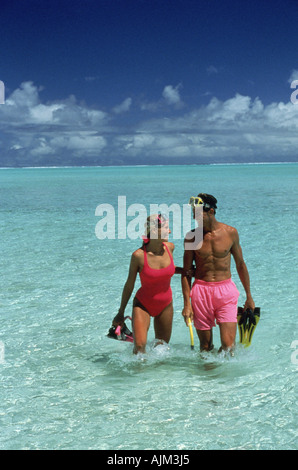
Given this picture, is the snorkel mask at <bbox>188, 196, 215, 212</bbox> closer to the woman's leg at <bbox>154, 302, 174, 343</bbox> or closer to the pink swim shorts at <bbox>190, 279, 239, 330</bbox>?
the pink swim shorts at <bbox>190, 279, 239, 330</bbox>

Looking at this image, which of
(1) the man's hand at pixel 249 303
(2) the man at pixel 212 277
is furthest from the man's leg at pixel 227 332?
(1) the man's hand at pixel 249 303

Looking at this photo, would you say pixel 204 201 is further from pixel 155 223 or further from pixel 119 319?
pixel 119 319

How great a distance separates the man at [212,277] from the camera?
4.34 m

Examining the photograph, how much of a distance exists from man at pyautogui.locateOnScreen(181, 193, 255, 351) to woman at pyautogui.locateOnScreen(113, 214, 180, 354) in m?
0.23

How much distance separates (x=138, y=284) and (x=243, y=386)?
14.9ft

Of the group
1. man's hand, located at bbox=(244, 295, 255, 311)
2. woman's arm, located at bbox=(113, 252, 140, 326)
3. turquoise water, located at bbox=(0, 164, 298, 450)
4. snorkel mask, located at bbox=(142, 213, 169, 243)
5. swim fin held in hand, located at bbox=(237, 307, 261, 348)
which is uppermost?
snorkel mask, located at bbox=(142, 213, 169, 243)

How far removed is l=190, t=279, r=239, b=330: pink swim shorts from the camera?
4344mm

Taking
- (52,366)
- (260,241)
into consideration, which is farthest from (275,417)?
(260,241)

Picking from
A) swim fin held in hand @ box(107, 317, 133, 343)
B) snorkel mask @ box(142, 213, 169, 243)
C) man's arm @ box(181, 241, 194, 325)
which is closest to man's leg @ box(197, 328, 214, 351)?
man's arm @ box(181, 241, 194, 325)

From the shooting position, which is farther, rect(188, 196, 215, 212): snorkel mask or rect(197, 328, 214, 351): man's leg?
rect(197, 328, 214, 351): man's leg

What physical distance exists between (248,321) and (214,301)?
0.55m

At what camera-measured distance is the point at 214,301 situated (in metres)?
4.35
